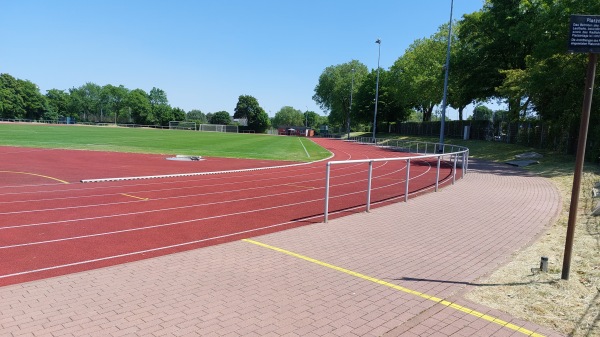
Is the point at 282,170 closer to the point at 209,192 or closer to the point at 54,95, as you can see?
the point at 209,192

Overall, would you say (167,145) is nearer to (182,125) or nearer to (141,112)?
(182,125)

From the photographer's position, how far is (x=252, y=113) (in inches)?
5369

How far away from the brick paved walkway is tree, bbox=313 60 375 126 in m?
98.9

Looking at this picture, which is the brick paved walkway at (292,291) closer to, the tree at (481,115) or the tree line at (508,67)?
the tree line at (508,67)

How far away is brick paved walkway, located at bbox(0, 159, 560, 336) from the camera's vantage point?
402cm

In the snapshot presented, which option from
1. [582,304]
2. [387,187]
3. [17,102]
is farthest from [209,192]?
[17,102]

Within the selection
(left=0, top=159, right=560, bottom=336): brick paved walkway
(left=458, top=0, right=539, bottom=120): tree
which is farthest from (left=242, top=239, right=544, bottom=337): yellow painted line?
(left=458, top=0, right=539, bottom=120): tree

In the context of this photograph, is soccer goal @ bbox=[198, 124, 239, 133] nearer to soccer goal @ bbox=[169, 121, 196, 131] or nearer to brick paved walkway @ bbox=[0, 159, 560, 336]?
Answer: soccer goal @ bbox=[169, 121, 196, 131]

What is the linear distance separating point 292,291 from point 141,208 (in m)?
5.97

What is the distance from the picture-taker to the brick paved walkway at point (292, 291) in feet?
13.2

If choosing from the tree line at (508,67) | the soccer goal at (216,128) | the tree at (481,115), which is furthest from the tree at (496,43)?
the soccer goal at (216,128)

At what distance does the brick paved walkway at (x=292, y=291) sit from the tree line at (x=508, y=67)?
19.7 meters

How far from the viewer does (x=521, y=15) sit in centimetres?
3466

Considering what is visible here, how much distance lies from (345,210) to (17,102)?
12652cm
